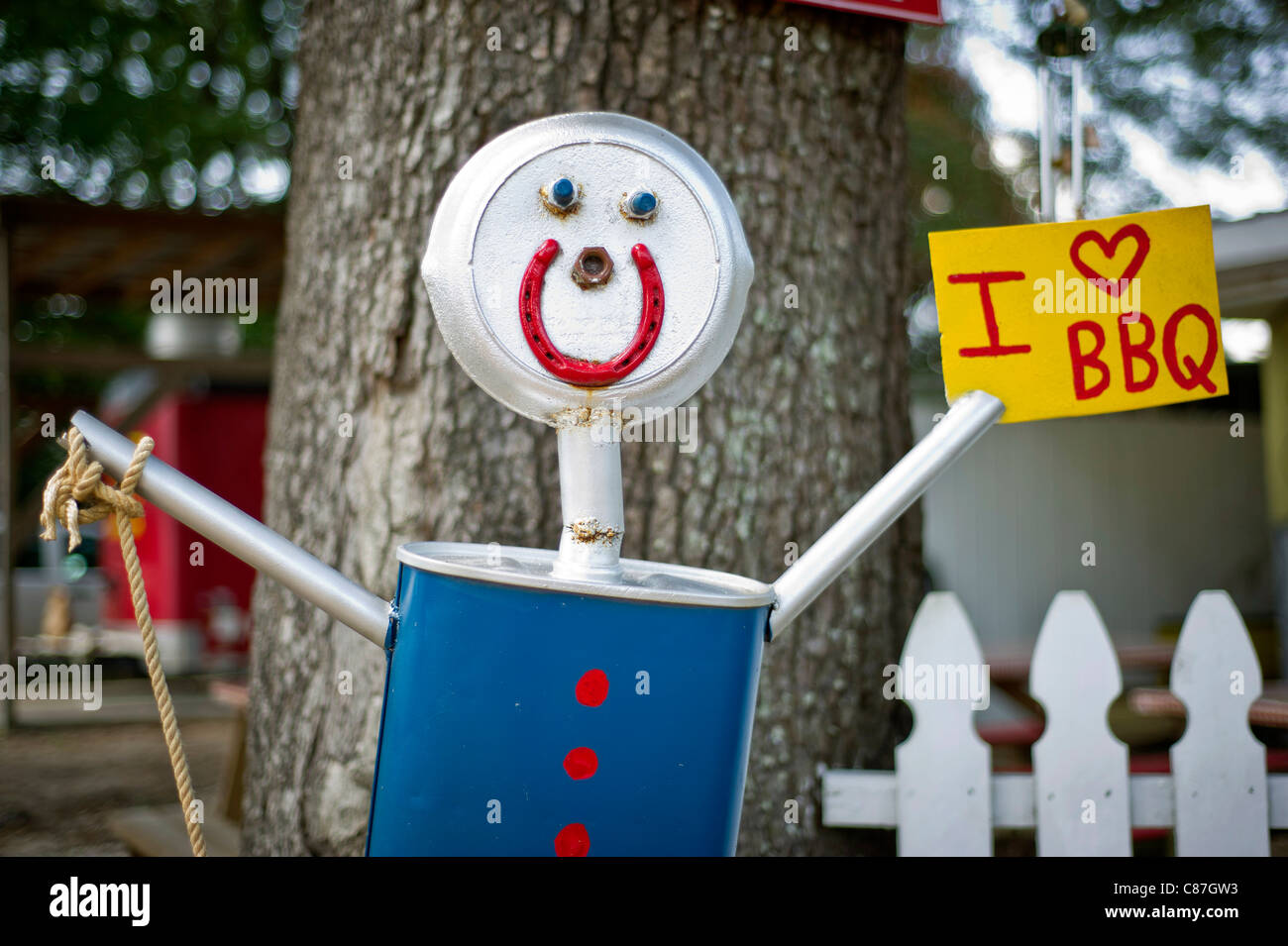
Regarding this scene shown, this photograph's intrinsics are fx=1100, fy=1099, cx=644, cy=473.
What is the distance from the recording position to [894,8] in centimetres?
184

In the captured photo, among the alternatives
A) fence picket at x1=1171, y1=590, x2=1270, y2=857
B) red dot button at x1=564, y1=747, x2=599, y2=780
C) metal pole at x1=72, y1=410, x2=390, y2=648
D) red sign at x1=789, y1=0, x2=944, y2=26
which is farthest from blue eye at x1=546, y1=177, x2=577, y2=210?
fence picket at x1=1171, y1=590, x2=1270, y2=857

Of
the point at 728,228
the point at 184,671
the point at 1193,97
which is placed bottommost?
the point at 184,671

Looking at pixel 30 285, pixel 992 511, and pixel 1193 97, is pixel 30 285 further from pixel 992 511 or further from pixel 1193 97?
pixel 1193 97

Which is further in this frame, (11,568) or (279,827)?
(11,568)

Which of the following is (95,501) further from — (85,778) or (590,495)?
(85,778)

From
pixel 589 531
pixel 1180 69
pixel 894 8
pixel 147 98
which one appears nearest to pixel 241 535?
pixel 589 531

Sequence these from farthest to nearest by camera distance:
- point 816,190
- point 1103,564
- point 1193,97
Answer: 1. point 1103,564
2. point 1193,97
3. point 816,190

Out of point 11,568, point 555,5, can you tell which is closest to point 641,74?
point 555,5

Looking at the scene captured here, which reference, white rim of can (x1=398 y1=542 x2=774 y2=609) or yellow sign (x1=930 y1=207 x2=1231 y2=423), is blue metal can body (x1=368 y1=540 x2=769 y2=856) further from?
yellow sign (x1=930 y1=207 x2=1231 y2=423)

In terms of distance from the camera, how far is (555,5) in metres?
1.79

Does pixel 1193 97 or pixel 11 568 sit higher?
pixel 1193 97

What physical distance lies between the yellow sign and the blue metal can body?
0.52 meters

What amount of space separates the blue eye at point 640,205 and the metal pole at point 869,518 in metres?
0.40
